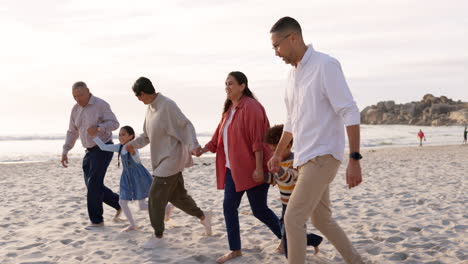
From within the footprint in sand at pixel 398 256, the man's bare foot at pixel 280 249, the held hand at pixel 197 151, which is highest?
the held hand at pixel 197 151

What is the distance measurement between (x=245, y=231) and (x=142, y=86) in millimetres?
2079

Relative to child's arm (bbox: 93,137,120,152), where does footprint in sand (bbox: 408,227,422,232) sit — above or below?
below

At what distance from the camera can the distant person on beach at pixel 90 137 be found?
5.86 meters

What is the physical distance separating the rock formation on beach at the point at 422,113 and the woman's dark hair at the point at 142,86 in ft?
283

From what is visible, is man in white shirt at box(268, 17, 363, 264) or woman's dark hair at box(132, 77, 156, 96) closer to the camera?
man in white shirt at box(268, 17, 363, 264)

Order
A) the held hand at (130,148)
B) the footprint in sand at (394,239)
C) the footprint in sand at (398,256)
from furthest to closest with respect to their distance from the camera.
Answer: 1. the held hand at (130,148)
2. the footprint in sand at (394,239)
3. the footprint in sand at (398,256)

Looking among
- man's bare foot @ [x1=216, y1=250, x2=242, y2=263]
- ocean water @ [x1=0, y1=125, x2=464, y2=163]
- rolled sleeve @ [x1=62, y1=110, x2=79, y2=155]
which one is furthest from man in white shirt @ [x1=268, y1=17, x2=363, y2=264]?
ocean water @ [x1=0, y1=125, x2=464, y2=163]

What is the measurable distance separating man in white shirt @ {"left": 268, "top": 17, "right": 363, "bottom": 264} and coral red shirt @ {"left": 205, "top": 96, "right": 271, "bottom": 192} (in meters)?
0.89

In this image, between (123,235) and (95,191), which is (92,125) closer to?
(95,191)

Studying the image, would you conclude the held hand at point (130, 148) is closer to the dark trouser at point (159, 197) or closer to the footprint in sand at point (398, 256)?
the dark trouser at point (159, 197)

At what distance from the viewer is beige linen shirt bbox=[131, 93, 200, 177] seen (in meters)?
4.88

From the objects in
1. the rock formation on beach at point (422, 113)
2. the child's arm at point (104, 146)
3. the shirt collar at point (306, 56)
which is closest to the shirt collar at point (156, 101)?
the child's arm at point (104, 146)

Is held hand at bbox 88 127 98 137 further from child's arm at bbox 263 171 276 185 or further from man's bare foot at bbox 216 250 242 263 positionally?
child's arm at bbox 263 171 276 185

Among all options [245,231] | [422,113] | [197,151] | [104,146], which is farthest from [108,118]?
[422,113]
